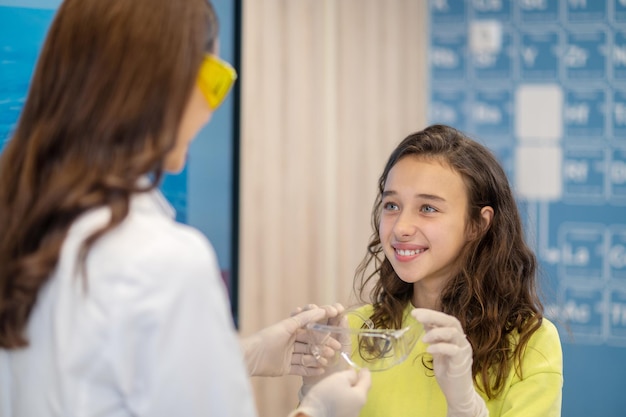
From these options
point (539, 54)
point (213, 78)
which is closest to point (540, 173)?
point (539, 54)

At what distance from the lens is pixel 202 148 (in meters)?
2.95

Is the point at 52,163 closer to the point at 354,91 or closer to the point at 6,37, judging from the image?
the point at 6,37

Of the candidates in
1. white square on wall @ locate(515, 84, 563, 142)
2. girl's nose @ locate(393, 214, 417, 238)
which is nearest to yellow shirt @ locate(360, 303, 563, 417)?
girl's nose @ locate(393, 214, 417, 238)

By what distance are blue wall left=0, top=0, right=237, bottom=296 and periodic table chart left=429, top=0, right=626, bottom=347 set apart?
1.23 meters

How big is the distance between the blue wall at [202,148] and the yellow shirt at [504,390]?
1.07 metres

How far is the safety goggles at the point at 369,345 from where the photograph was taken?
173 centimetres

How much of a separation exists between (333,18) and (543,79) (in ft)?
3.20

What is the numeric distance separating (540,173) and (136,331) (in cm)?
294

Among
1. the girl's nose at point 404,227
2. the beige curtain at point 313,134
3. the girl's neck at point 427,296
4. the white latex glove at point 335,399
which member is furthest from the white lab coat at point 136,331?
the beige curtain at point 313,134

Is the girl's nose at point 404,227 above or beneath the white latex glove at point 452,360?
above

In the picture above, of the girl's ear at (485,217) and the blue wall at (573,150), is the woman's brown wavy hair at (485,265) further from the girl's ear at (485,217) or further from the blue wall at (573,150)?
the blue wall at (573,150)

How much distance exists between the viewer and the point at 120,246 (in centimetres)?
106

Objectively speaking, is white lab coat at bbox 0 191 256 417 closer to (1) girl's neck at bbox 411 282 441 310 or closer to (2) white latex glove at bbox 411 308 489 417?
(2) white latex glove at bbox 411 308 489 417

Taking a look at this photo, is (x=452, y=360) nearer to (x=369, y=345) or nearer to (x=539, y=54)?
(x=369, y=345)
